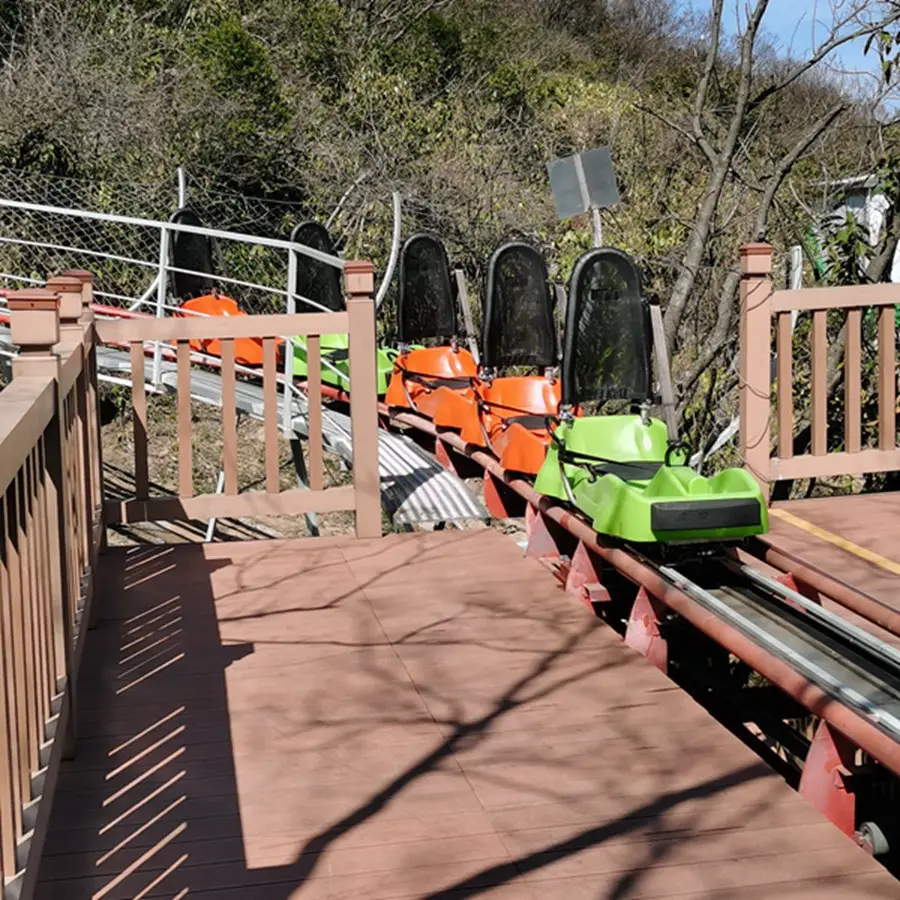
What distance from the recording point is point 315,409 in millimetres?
5422

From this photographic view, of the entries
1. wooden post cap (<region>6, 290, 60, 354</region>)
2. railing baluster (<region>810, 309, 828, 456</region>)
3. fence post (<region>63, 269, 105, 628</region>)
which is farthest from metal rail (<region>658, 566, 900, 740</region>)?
wooden post cap (<region>6, 290, 60, 354</region>)

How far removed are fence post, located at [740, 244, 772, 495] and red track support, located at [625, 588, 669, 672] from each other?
1.58m

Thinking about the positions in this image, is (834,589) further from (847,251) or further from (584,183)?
(847,251)

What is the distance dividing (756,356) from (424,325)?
10.1ft

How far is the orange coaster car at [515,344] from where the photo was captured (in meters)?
6.49

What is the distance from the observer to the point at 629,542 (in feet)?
Result: 15.2

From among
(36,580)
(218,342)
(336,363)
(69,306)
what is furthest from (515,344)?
(36,580)

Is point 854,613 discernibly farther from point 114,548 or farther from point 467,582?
point 114,548

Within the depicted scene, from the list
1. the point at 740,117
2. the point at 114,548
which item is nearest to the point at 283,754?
the point at 114,548

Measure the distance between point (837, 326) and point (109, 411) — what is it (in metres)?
6.00

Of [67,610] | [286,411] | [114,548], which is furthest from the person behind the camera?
[286,411]

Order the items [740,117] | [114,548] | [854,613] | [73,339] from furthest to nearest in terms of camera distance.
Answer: [740,117], [114,548], [854,613], [73,339]

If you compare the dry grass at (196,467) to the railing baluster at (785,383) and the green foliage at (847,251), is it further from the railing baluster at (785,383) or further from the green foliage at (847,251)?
the railing baluster at (785,383)

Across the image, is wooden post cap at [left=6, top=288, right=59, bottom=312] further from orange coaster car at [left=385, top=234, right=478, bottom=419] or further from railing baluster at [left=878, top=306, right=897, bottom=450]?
orange coaster car at [left=385, top=234, right=478, bottom=419]
